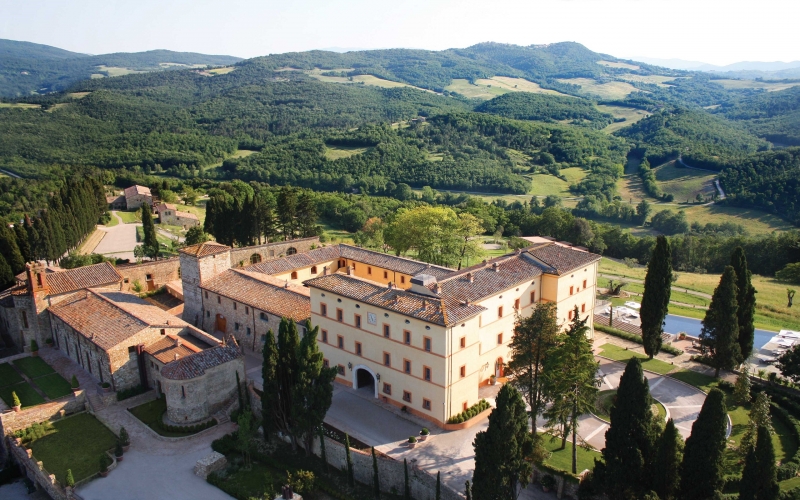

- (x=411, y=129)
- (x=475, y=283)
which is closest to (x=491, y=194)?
(x=411, y=129)

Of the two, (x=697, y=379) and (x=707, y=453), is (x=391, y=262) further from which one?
(x=707, y=453)

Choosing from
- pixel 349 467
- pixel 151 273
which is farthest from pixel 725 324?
pixel 151 273

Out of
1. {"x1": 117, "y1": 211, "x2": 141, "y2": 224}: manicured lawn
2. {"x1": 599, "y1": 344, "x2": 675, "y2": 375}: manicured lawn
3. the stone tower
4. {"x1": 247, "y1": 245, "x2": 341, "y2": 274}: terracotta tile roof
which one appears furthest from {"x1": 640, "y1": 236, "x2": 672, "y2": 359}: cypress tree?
{"x1": 117, "y1": 211, "x2": 141, "y2": 224}: manicured lawn

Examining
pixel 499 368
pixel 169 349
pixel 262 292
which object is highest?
pixel 262 292

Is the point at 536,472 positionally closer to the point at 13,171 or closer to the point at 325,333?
the point at 325,333

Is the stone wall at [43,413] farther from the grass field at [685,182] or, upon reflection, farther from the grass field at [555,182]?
the grass field at [685,182]

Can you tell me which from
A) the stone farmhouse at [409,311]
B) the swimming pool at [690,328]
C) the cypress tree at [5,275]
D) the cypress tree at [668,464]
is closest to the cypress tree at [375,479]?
the stone farmhouse at [409,311]
